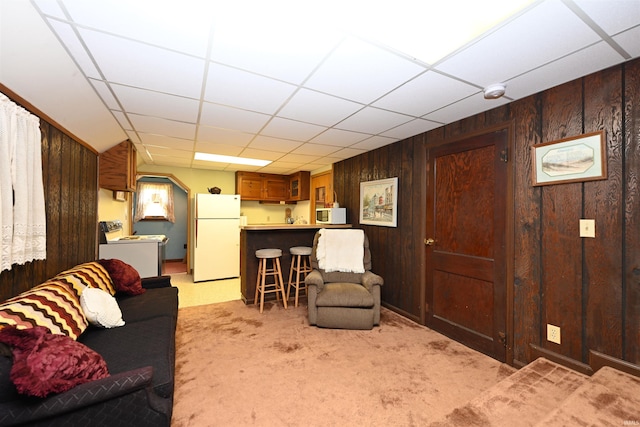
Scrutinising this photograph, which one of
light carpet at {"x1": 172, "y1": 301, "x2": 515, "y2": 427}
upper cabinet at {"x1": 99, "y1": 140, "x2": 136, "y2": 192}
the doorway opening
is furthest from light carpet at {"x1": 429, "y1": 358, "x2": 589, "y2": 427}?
the doorway opening

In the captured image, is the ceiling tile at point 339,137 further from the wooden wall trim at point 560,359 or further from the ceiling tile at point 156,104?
the wooden wall trim at point 560,359

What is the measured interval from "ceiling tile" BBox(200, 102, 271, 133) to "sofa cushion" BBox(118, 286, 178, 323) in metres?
1.86

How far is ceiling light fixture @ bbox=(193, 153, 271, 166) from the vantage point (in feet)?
14.5

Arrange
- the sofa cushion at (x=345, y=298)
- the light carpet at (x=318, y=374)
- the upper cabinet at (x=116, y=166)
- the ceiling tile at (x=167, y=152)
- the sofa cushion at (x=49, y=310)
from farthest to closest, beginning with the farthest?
the ceiling tile at (x=167, y=152), the upper cabinet at (x=116, y=166), the sofa cushion at (x=345, y=298), the light carpet at (x=318, y=374), the sofa cushion at (x=49, y=310)

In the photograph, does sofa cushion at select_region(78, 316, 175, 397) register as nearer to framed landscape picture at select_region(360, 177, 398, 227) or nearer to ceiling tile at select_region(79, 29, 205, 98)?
ceiling tile at select_region(79, 29, 205, 98)

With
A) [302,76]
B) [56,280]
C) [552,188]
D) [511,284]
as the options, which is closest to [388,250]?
[511,284]

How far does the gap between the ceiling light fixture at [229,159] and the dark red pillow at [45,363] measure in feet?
11.6

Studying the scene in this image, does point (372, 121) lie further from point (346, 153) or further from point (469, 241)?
point (469, 241)

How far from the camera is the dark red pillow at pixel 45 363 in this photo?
3.28 feet

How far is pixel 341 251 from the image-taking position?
338 centimetres

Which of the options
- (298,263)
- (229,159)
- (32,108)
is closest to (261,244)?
(298,263)

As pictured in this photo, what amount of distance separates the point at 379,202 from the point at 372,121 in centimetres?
131

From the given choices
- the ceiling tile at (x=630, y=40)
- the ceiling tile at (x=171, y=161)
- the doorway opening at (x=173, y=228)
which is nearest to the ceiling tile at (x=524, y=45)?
the ceiling tile at (x=630, y=40)

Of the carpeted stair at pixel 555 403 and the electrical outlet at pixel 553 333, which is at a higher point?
the electrical outlet at pixel 553 333
